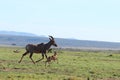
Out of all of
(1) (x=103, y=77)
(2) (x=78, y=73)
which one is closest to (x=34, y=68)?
(2) (x=78, y=73)

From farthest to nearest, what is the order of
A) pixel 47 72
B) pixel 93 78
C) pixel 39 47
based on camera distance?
1. pixel 39 47
2. pixel 47 72
3. pixel 93 78

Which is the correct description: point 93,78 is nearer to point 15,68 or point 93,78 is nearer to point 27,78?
point 27,78

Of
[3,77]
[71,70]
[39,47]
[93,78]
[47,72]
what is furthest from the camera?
[39,47]

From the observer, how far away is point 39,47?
3497cm

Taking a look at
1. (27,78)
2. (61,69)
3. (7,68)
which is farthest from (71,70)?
(27,78)

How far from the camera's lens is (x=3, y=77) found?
24.3m

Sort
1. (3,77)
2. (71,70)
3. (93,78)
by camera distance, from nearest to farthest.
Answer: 1. (3,77)
2. (93,78)
3. (71,70)

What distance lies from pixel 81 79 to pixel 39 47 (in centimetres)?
1064

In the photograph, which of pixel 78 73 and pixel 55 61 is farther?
pixel 55 61

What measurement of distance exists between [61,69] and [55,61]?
6165 mm

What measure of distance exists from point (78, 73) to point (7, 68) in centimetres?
483

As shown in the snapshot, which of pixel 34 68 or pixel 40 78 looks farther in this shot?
pixel 34 68

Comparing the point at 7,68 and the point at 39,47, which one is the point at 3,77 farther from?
the point at 39,47

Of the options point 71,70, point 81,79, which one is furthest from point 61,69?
point 81,79
